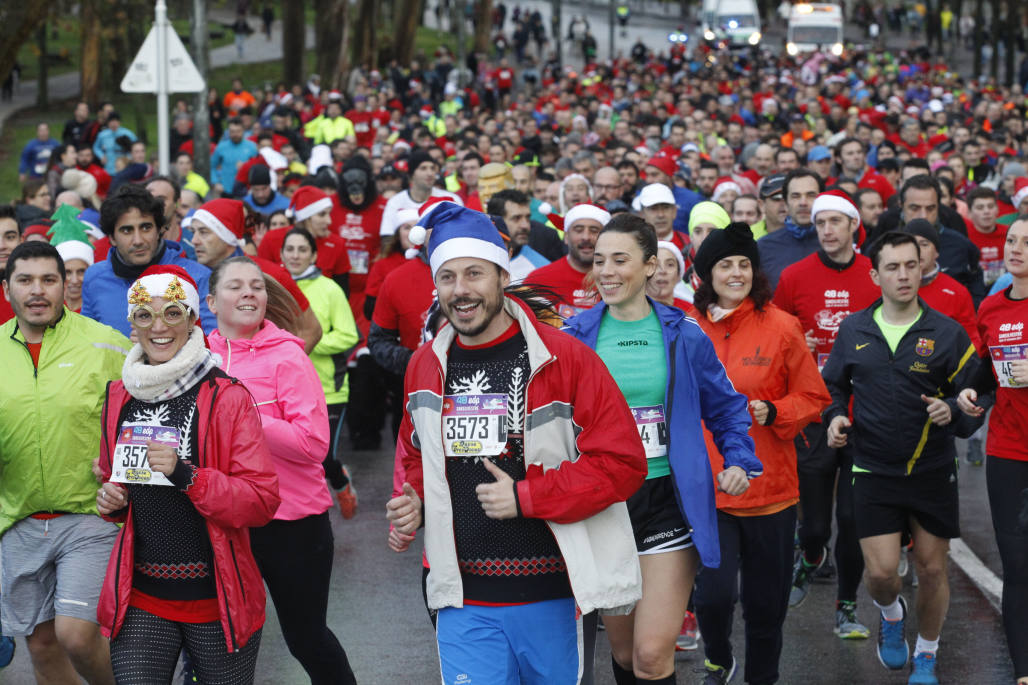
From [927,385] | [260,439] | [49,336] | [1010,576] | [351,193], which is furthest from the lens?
[351,193]

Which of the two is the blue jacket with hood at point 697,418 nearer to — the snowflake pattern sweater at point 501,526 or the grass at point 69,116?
the snowflake pattern sweater at point 501,526

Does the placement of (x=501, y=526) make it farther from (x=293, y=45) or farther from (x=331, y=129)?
(x=293, y=45)

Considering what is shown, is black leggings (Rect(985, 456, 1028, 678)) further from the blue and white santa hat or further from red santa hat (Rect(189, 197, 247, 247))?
red santa hat (Rect(189, 197, 247, 247))

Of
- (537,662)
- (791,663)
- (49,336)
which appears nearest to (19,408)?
(49,336)

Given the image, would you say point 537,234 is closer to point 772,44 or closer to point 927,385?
point 927,385

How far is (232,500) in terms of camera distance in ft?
16.6

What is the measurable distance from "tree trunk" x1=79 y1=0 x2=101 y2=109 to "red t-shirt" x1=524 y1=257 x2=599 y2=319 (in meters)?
31.3

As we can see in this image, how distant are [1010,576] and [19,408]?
430cm

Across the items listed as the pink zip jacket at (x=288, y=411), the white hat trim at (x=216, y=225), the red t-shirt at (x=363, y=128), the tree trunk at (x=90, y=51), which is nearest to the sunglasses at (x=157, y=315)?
the pink zip jacket at (x=288, y=411)

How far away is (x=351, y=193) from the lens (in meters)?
13.9

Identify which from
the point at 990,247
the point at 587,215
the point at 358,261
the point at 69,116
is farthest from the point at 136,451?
the point at 69,116

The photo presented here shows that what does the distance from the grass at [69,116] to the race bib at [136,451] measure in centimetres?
2643

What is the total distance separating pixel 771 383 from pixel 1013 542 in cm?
127

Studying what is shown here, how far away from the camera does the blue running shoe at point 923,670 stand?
7020 millimetres
